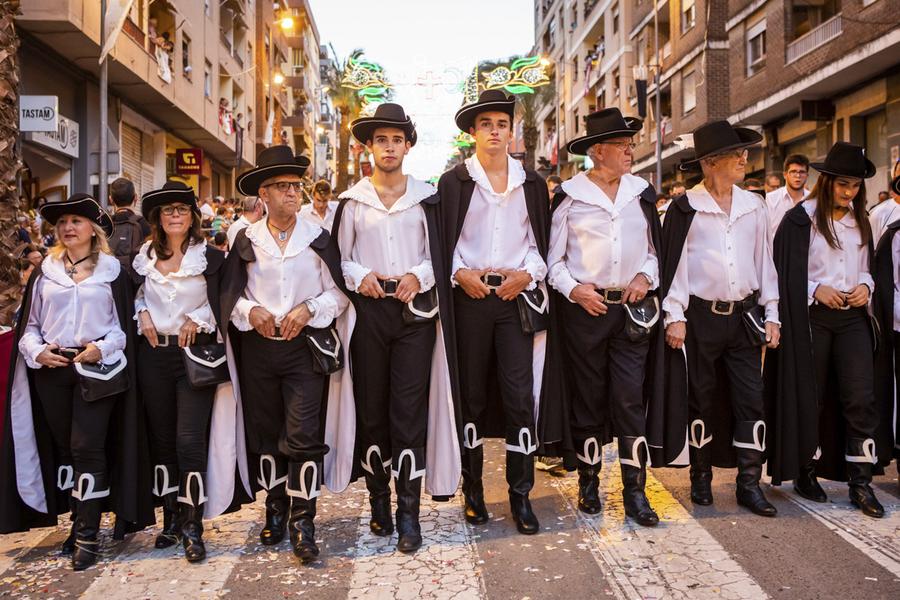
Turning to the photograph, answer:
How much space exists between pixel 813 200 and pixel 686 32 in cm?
2545

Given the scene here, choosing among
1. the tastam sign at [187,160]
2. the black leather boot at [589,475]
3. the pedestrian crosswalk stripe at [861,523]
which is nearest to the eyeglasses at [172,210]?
the black leather boot at [589,475]

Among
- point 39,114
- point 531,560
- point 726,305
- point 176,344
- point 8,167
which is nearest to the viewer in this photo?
point 531,560

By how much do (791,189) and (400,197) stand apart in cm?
549

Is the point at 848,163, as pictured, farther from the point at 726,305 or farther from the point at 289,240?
the point at 289,240

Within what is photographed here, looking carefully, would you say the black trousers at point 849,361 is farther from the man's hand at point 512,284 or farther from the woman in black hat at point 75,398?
the woman in black hat at point 75,398

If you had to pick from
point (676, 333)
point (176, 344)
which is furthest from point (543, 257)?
point (176, 344)

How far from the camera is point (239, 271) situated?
4.64 meters

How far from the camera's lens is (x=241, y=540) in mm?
4781

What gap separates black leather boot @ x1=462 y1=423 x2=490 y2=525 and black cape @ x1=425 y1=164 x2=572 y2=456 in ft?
0.85

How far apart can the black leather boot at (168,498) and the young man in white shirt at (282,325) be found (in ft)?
1.63

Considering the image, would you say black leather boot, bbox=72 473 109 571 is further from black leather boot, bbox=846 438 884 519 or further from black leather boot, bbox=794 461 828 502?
black leather boot, bbox=846 438 884 519

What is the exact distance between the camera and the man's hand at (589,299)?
496cm

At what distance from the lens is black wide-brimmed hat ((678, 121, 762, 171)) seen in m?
5.20

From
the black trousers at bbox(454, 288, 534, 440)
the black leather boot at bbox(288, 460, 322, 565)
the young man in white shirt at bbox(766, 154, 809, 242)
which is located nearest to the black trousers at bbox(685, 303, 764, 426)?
the black trousers at bbox(454, 288, 534, 440)
